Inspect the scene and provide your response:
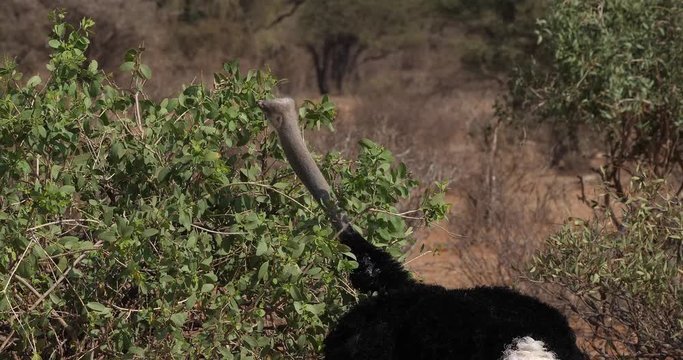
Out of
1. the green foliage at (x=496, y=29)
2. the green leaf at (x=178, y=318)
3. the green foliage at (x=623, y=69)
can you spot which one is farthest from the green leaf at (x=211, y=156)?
the green foliage at (x=496, y=29)

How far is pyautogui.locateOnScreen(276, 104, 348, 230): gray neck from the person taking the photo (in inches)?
124

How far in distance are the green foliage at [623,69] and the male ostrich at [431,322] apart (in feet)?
13.4

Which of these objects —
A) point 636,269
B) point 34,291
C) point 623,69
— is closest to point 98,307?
point 34,291

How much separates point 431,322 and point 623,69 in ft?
15.3

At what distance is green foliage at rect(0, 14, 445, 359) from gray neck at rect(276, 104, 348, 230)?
65mm

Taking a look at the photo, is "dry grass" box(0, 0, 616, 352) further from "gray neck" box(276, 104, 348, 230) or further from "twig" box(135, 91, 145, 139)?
"gray neck" box(276, 104, 348, 230)

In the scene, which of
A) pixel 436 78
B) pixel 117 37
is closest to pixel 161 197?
pixel 117 37

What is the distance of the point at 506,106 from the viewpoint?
9055 mm

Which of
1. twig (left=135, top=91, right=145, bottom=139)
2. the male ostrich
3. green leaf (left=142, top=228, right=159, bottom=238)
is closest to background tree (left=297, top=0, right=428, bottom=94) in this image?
twig (left=135, top=91, right=145, bottom=139)

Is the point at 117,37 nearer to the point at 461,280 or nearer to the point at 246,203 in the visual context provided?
the point at 461,280

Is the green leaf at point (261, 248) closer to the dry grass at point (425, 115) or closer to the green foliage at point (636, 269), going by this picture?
the dry grass at point (425, 115)

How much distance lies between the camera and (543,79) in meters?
8.13

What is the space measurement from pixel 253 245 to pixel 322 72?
845 inches

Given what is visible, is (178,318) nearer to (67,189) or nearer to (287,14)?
(67,189)
